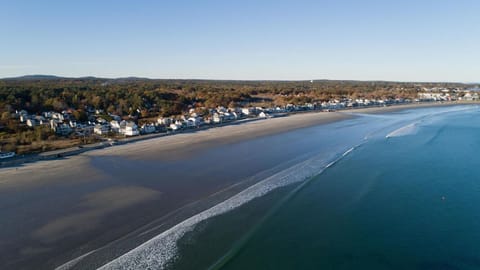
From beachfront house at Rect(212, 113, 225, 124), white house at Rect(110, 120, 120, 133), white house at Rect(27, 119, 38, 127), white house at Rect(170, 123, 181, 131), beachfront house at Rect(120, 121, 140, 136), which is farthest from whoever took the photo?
beachfront house at Rect(212, 113, 225, 124)

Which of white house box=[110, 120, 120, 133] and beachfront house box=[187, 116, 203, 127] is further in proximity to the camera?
beachfront house box=[187, 116, 203, 127]

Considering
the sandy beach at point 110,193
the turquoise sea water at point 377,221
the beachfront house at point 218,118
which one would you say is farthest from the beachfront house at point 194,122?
the turquoise sea water at point 377,221

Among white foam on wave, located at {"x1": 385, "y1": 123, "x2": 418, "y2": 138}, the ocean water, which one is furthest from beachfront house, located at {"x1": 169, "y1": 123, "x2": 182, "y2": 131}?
white foam on wave, located at {"x1": 385, "y1": 123, "x2": 418, "y2": 138}

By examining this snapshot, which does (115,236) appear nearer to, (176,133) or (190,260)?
(190,260)

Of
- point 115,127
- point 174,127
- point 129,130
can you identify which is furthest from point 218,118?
point 115,127

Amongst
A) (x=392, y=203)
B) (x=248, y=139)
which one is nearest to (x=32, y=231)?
(x=392, y=203)

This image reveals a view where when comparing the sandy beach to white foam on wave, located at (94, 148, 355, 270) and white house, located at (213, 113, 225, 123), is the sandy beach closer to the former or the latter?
white foam on wave, located at (94, 148, 355, 270)

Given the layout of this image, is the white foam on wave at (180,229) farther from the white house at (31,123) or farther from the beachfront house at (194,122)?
the white house at (31,123)
